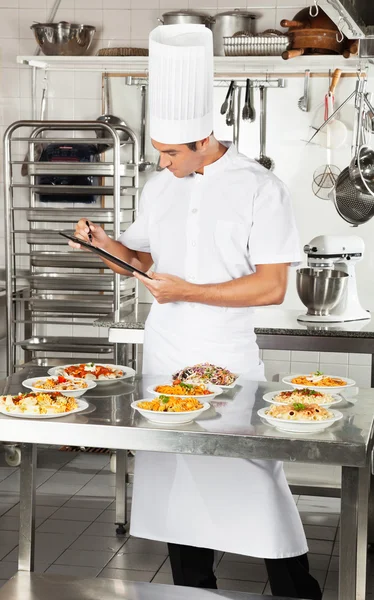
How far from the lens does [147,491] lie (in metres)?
2.87

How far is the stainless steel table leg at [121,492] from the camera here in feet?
13.8

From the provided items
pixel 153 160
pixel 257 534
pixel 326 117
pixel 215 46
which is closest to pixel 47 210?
pixel 153 160

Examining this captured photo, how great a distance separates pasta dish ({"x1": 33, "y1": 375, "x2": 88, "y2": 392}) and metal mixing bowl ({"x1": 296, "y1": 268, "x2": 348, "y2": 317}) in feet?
5.98

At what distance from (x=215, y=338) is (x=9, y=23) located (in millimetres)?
3675

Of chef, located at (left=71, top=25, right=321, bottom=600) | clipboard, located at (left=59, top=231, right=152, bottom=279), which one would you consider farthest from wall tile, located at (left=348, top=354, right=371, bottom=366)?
clipboard, located at (left=59, top=231, right=152, bottom=279)

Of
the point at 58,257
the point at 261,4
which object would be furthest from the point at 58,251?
the point at 261,4

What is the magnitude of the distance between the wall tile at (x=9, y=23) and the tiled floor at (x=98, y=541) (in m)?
2.86

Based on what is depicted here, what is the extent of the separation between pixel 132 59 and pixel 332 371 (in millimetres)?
2403

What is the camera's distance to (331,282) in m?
4.07

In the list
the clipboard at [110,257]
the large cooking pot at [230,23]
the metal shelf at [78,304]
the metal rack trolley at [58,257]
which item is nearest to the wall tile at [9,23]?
the metal rack trolley at [58,257]

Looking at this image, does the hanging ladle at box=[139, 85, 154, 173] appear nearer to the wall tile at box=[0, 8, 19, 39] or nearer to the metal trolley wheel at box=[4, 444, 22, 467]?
the wall tile at box=[0, 8, 19, 39]

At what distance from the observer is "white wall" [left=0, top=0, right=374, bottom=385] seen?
18.2ft

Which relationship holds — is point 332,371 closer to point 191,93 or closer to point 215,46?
point 215,46

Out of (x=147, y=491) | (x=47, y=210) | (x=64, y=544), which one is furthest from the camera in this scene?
(x=47, y=210)
